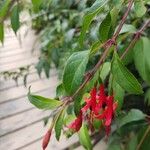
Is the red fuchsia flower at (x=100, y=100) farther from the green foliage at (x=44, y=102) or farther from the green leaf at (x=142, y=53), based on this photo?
the green leaf at (x=142, y=53)

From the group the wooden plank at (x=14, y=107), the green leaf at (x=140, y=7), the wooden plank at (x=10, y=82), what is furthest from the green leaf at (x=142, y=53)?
the wooden plank at (x=10, y=82)

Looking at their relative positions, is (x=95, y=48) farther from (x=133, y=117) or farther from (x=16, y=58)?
(x=16, y=58)

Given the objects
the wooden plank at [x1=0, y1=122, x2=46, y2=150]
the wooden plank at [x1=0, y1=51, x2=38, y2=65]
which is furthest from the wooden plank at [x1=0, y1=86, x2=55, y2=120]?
the wooden plank at [x1=0, y1=51, x2=38, y2=65]

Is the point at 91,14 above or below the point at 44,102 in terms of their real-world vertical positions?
above

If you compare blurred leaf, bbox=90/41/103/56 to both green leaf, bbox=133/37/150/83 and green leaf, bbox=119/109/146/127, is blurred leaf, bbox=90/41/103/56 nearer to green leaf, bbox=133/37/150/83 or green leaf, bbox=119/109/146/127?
green leaf, bbox=133/37/150/83

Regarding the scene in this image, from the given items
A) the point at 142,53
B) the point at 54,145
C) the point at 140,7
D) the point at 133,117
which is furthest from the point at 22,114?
the point at 140,7

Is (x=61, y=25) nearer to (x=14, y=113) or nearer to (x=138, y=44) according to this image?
(x=14, y=113)

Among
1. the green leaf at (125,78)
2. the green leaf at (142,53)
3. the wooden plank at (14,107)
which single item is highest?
the green leaf at (125,78)

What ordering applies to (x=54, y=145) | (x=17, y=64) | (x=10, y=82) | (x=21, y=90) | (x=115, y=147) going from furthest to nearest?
(x=17, y=64)
(x=10, y=82)
(x=21, y=90)
(x=54, y=145)
(x=115, y=147)
